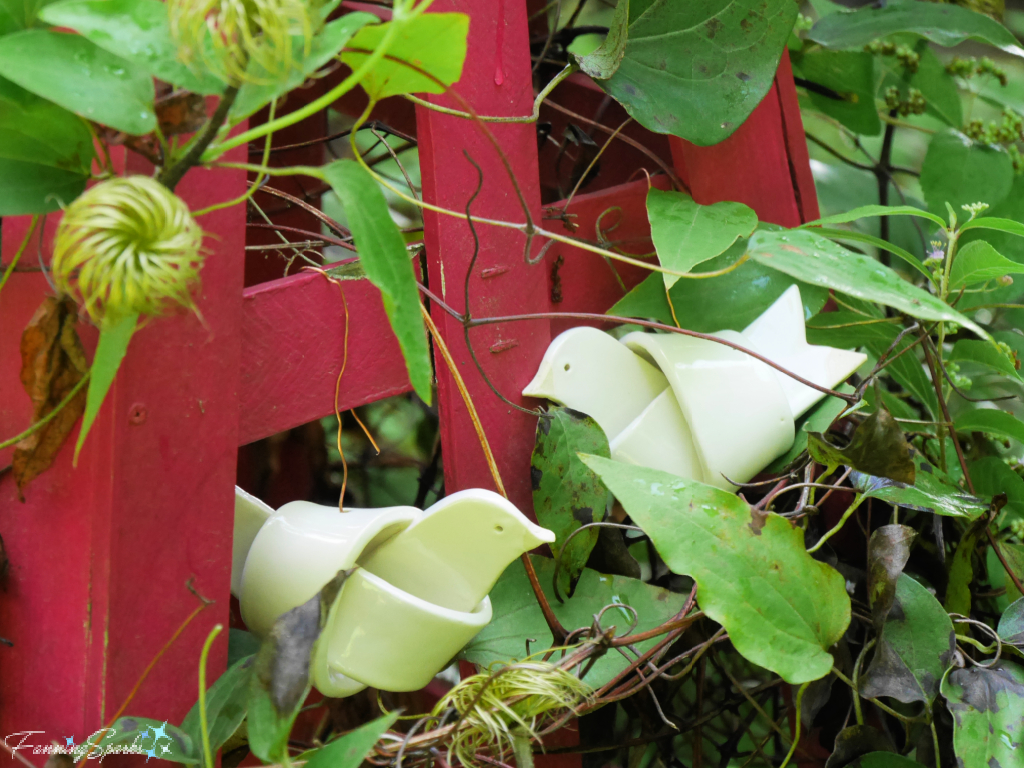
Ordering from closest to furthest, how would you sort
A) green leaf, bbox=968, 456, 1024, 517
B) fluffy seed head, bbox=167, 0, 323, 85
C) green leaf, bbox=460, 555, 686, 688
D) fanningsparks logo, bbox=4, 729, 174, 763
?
1. fluffy seed head, bbox=167, 0, 323, 85
2. fanningsparks logo, bbox=4, 729, 174, 763
3. green leaf, bbox=460, 555, 686, 688
4. green leaf, bbox=968, 456, 1024, 517

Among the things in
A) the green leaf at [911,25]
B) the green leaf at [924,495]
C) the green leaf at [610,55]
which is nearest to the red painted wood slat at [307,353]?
the green leaf at [610,55]

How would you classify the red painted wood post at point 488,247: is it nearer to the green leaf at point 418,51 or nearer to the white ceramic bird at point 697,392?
the white ceramic bird at point 697,392

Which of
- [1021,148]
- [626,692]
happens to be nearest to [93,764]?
[626,692]

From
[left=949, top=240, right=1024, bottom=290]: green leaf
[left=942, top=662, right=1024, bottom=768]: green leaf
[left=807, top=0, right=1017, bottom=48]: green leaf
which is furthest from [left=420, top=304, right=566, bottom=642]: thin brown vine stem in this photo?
[left=807, top=0, right=1017, bottom=48]: green leaf

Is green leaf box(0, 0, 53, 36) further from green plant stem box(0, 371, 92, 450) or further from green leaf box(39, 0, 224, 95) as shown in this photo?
green plant stem box(0, 371, 92, 450)

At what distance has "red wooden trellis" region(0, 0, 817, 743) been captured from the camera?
40 cm

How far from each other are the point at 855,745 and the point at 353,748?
35 centimetres

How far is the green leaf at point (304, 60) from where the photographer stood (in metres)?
0.31

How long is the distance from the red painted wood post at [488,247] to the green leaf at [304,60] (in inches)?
7.6

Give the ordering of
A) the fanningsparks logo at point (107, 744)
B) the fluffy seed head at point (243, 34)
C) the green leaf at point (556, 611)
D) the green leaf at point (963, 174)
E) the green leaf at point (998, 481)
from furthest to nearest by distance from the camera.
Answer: the green leaf at point (963, 174)
the green leaf at point (998, 481)
the green leaf at point (556, 611)
the fanningsparks logo at point (107, 744)
the fluffy seed head at point (243, 34)

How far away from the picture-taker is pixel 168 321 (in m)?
0.41

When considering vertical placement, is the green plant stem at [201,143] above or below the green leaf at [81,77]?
below

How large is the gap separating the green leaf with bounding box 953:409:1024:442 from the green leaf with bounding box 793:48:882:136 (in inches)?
13.5

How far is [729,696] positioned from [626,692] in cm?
26
